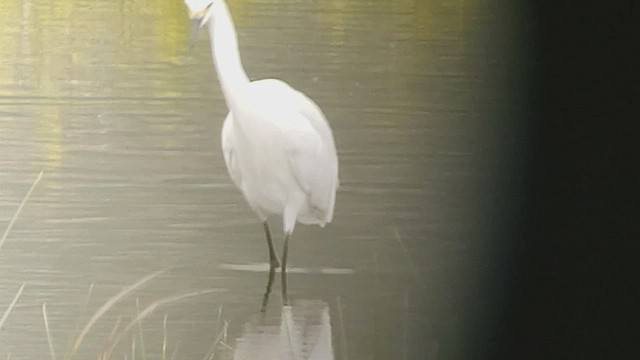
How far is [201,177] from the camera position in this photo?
1.40 meters

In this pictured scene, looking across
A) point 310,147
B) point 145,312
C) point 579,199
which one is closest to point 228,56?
point 310,147

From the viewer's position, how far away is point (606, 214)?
1.43 meters

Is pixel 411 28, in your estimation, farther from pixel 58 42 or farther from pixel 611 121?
pixel 58 42

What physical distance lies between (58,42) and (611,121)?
868 mm

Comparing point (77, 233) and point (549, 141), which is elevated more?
point (549, 141)

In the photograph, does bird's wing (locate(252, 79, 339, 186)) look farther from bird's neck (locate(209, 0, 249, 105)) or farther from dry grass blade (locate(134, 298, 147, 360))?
dry grass blade (locate(134, 298, 147, 360))

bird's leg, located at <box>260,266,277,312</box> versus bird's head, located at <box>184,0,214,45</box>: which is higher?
bird's head, located at <box>184,0,214,45</box>

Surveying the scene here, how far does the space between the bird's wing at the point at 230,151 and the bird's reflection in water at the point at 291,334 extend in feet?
0.70

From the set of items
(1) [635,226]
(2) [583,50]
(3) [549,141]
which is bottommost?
(1) [635,226]

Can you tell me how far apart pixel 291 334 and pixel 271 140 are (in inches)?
12.0

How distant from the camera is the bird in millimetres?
1381

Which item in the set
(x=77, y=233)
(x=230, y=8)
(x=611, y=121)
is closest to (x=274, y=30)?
(x=230, y=8)

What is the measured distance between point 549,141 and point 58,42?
0.78 meters

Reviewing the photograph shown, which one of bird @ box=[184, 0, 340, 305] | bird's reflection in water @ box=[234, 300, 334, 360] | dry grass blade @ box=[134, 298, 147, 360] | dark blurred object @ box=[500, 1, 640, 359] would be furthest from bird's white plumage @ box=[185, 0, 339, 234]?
dark blurred object @ box=[500, 1, 640, 359]
